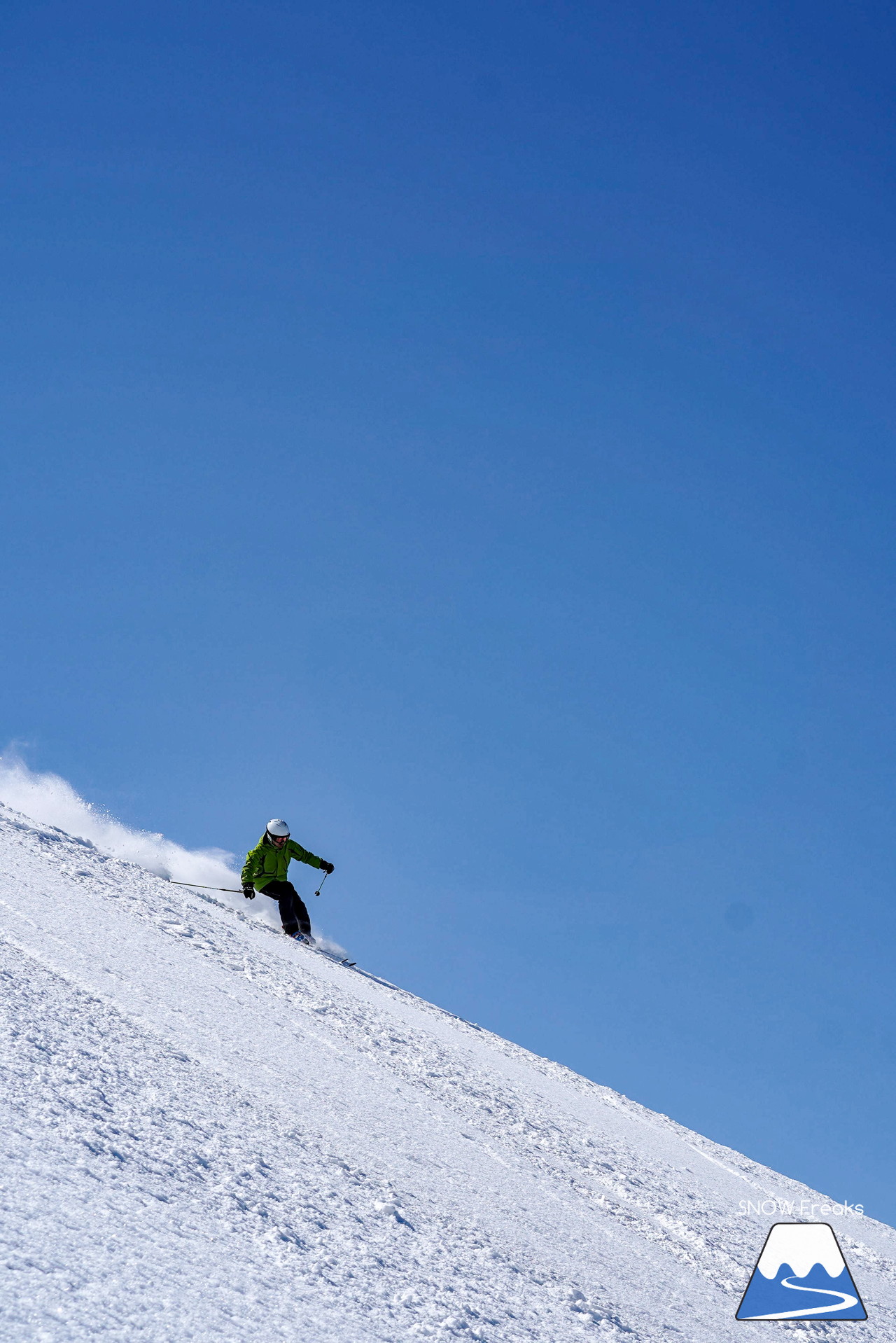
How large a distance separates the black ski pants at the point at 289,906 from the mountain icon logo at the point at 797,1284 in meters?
7.42

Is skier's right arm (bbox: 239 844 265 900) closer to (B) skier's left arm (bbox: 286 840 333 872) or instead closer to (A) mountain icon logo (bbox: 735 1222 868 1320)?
(B) skier's left arm (bbox: 286 840 333 872)

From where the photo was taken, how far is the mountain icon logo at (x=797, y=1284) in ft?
19.9

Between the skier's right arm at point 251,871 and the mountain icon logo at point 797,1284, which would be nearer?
the mountain icon logo at point 797,1284

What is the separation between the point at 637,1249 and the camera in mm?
6047

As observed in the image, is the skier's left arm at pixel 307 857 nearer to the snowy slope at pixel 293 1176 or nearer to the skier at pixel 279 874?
the skier at pixel 279 874

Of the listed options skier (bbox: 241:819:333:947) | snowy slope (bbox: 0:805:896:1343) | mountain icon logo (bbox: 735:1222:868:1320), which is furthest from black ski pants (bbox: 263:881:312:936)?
mountain icon logo (bbox: 735:1222:868:1320)

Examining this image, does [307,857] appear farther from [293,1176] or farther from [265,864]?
[293,1176]

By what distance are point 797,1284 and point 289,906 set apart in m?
8.75

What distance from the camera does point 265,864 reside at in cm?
1455

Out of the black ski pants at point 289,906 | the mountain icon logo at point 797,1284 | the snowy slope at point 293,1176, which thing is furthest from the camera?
the black ski pants at point 289,906

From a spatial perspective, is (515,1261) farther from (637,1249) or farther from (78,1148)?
(78,1148)

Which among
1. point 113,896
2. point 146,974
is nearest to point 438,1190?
point 146,974

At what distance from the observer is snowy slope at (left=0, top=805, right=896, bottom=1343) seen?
3490mm

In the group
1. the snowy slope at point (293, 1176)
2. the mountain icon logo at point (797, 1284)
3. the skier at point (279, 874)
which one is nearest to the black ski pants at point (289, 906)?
the skier at point (279, 874)
